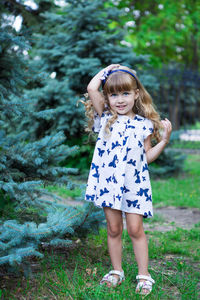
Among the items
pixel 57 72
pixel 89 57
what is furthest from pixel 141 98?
pixel 57 72

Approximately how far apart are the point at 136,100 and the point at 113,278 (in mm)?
1381

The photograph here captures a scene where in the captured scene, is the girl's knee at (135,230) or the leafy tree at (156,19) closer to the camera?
the girl's knee at (135,230)

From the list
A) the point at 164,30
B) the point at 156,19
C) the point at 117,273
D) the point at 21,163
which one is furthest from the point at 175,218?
the point at 164,30

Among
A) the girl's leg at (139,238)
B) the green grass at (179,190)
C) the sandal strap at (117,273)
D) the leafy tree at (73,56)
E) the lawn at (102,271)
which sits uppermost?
the leafy tree at (73,56)

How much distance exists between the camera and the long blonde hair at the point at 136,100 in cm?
259

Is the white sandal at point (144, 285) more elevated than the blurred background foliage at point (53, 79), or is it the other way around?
the blurred background foliage at point (53, 79)

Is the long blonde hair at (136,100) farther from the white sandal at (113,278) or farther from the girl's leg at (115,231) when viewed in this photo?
the white sandal at (113,278)

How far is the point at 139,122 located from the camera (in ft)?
8.64

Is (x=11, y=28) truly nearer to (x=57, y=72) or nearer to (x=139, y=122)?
(x=139, y=122)

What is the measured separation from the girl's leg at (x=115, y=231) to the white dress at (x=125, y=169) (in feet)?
0.30

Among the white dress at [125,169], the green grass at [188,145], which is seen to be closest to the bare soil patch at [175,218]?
the white dress at [125,169]

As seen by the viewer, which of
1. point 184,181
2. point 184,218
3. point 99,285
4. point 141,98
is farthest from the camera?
point 184,181

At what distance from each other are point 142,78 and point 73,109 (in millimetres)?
1797

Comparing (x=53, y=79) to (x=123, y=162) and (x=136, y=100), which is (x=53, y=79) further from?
(x=123, y=162)
